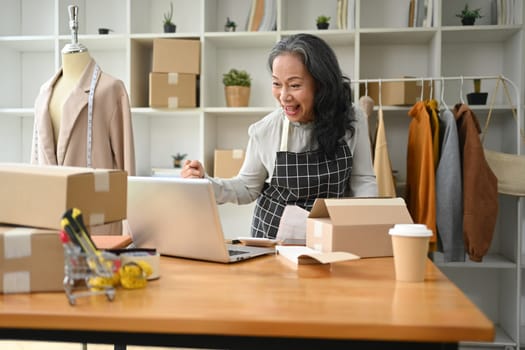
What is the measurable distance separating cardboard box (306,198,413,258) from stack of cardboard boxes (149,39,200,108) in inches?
79.0

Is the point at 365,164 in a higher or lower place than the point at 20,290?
higher

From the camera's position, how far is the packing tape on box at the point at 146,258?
1226mm

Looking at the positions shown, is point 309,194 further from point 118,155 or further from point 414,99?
point 414,99

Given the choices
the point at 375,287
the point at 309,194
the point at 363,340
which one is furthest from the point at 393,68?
the point at 363,340

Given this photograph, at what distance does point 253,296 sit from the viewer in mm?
1114

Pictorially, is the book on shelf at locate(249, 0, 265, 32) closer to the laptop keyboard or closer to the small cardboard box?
the laptop keyboard

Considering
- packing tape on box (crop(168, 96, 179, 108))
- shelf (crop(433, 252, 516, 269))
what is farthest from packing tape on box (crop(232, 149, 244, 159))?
shelf (crop(433, 252, 516, 269))

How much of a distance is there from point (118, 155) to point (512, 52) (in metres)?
2.36

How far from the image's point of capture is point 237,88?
3.55 m

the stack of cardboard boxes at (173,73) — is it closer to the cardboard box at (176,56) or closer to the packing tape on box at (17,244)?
the cardboard box at (176,56)

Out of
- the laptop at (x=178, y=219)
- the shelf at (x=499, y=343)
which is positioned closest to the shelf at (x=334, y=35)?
the shelf at (x=499, y=343)

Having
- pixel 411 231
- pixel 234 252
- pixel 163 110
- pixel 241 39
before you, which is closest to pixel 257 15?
pixel 241 39

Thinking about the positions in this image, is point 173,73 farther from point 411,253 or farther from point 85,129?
point 411,253

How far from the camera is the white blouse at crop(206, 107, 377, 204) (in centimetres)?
219
